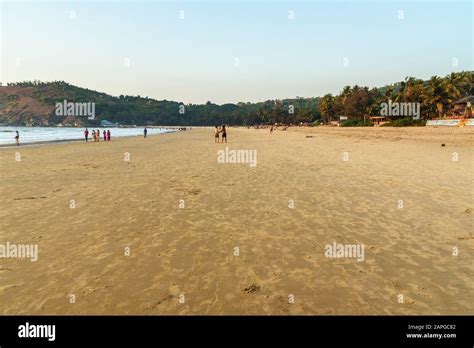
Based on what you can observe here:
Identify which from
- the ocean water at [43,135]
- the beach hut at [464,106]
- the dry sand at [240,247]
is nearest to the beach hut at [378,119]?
the beach hut at [464,106]

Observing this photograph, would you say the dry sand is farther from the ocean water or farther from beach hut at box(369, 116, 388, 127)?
beach hut at box(369, 116, 388, 127)

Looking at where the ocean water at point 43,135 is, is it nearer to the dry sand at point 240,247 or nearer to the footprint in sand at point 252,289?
the dry sand at point 240,247

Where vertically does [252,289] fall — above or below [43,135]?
below

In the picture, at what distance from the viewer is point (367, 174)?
13.5 metres

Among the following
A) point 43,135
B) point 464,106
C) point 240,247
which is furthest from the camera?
point 43,135

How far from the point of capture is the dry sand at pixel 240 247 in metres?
3.87

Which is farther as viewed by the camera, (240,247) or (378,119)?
(378,119)

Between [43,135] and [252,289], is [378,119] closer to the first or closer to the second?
[252,289]

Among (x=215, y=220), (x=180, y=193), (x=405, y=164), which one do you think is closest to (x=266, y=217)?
(x=215, y=220)

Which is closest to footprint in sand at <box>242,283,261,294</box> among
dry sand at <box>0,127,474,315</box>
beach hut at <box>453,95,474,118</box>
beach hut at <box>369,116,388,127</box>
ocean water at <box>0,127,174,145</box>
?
dry sand at <box>0,127,474,315</box>

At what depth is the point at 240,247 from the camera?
570cm

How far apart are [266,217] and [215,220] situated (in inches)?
56.1

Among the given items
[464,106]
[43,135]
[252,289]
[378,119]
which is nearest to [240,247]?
[252,289]
